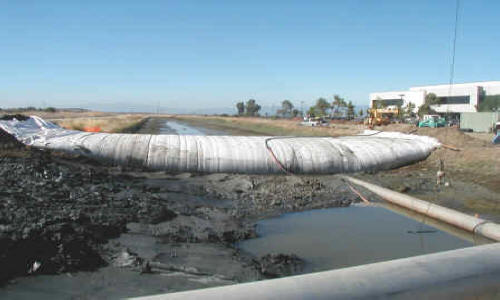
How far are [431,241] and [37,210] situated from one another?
791cm

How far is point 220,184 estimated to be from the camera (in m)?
12.1

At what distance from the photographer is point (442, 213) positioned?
9.48 metres

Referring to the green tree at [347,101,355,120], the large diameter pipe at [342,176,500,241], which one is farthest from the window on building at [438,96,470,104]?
the large diameter pipe at [342,176,500,241]

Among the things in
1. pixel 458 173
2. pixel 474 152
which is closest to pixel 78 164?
pixel 458 173

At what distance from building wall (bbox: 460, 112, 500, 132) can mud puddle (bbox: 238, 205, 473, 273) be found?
3076 centimetres

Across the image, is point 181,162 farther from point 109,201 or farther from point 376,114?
point 376,114

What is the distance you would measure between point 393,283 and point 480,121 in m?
39.7

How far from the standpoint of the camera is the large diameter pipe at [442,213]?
810 centimetres

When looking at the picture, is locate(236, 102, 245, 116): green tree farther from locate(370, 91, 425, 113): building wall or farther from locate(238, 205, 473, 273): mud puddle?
locate(238, 205, 473, 273): mud puddle

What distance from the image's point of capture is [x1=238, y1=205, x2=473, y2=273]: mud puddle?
7363 millimetres

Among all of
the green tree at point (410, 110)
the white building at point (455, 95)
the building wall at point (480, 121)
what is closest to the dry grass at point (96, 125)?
the building wall at point (480, 121)

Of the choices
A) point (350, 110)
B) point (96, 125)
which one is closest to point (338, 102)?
point (350, 110)

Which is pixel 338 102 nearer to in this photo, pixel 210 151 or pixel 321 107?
pixel 321 107

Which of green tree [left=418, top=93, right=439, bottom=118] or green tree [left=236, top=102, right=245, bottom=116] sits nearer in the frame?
green tree [left=418, top=93, right=439, bottom=118]
